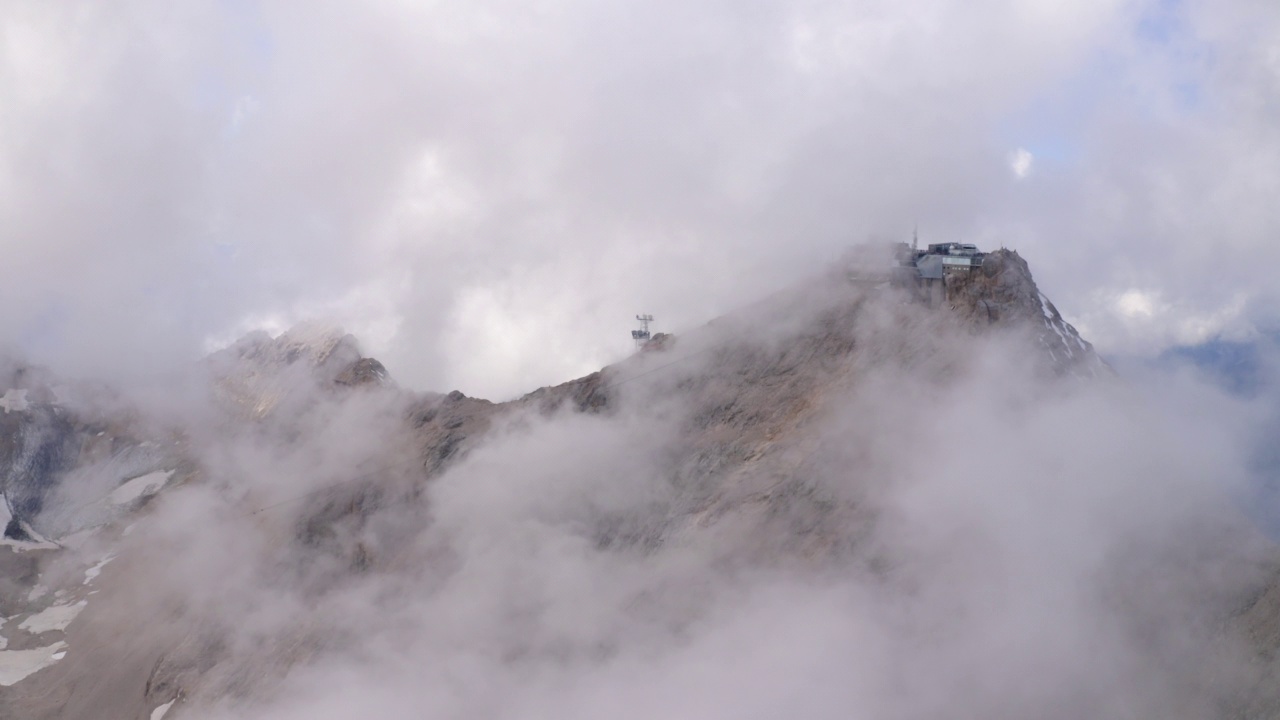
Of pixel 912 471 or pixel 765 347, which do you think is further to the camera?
pixel 765 347

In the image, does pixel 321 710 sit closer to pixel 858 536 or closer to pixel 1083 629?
pixel 858 536

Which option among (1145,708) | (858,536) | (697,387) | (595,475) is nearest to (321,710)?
(595,475)

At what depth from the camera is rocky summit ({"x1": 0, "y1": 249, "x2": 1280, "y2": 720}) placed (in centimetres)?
10800

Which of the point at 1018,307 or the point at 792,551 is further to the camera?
the point at 1018,307

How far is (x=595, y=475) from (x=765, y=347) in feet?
103

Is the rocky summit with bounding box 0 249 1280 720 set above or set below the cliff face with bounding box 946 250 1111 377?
below

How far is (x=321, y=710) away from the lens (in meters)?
147

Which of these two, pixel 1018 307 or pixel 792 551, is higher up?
pixel 1018 307

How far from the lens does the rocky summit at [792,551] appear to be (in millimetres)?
108000

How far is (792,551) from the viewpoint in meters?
127

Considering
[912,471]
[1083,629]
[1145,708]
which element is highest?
[912,471]

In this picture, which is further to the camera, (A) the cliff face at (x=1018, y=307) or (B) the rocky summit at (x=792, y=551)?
(A) the cliff face at (x=1018, y=307)

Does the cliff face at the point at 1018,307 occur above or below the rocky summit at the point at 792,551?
above

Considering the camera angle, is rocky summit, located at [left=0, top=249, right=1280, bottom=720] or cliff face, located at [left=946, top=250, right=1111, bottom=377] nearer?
rocky summit, located at [left=0, top=249, right=1280, bottom=720]
